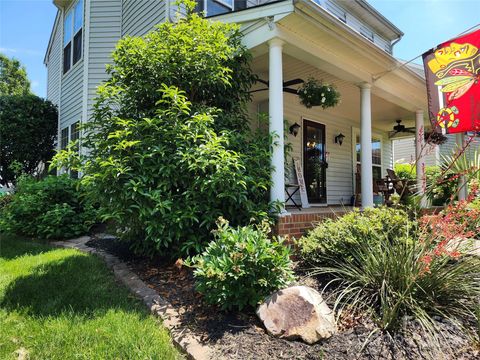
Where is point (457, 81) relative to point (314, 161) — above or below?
above

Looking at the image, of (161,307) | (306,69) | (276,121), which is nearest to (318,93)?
(306,69)

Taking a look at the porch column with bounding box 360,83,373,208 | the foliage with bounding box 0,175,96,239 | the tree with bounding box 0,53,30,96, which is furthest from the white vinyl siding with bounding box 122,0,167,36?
the tree with bounding box 0,53,30,96

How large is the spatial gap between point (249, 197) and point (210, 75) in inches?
63.2

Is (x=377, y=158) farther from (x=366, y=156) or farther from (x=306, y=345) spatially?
(x=306, y=345)

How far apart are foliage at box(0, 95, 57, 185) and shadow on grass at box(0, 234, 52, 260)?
193 inches

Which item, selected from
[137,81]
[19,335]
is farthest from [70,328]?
[137,81]

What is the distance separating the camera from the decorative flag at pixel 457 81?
454cm

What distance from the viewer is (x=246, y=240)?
2.79 metres

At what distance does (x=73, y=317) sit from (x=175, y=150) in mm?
1853

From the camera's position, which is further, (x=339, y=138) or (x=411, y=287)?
(x=339, y=138)

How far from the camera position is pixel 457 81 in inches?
189

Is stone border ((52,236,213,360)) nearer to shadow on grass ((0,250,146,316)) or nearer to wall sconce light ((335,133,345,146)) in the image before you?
shadow on grass ((0,250,146,316))

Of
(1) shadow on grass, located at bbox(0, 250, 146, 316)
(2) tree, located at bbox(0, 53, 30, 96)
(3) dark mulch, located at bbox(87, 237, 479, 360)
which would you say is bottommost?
(3) dark mulch, located at bbox(87, 237, 479, 360)

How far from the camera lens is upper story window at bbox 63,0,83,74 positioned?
8898 mm
